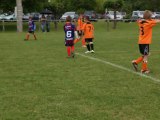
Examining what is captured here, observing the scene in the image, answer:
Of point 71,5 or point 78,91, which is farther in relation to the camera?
point 71,5

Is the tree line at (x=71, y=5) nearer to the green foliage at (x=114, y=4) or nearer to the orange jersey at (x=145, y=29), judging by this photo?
the green foliage at (x=114, y=4)

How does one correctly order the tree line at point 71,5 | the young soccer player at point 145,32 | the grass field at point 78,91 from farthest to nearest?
1. the tree line at point 71,5
2. the young soccer player at point 145,32
3. the grass field at point 78,91

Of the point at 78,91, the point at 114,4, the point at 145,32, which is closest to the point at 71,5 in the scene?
the point at 114,4

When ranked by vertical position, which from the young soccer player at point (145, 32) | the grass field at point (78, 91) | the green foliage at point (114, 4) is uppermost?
the green foliage at point (114, 4)

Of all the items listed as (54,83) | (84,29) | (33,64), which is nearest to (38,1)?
(84,29)

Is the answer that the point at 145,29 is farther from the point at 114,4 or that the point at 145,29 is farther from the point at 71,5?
the point at 71,5

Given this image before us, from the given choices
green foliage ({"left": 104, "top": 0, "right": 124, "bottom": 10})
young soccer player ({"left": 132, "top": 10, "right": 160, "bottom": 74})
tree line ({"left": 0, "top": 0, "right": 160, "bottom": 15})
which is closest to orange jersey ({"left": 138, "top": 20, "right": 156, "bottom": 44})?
young soccer player ({"left": 132, "top": 10, "right": 160, "bottom": 74})

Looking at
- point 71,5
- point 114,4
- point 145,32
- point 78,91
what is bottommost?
point 78,91

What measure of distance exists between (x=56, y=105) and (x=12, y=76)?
385cm

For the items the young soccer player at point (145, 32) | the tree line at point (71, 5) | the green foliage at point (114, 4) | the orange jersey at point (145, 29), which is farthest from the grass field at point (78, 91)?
the green foliage at point (114, 4)

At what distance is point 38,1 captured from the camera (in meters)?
48.1

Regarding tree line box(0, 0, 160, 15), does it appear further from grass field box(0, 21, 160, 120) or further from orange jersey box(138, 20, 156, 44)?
orange jersey box(138, 20, 156, 44)

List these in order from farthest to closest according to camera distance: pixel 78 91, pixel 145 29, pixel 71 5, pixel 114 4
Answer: pixel 71 5 < pixel 114 4 < pixel 145 29 < pixel 78 91

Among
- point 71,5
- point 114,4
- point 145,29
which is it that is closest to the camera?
point 145,29
